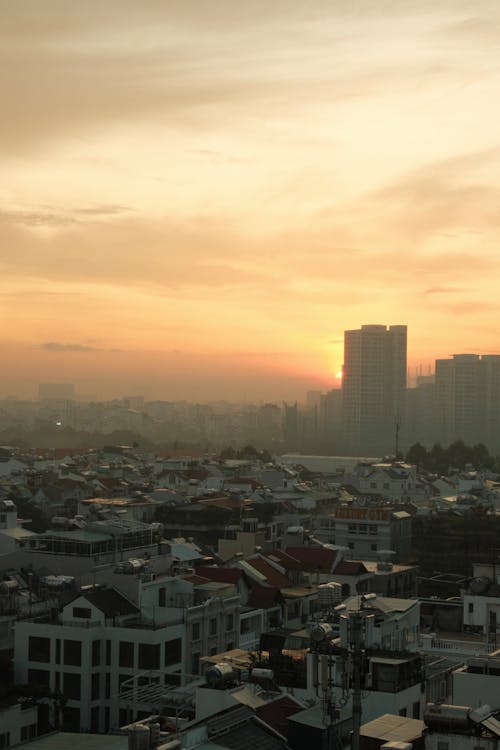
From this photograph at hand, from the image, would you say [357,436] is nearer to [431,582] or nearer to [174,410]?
[174,410]

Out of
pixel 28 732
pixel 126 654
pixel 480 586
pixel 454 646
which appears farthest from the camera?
pixel 480 586

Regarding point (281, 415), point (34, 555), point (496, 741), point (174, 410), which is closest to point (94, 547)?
point (34, 555)

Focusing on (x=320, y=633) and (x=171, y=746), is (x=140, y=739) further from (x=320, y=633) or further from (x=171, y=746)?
(x=320, y=633)

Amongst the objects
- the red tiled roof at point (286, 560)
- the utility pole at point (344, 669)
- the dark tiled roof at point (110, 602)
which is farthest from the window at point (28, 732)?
the red tiled roof at point (286, 560)

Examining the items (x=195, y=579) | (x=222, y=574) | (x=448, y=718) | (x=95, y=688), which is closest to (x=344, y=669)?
(x=448, y=718)

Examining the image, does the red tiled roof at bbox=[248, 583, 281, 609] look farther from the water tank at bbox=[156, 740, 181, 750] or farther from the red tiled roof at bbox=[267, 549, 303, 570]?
the water tank at bbox=[156, 740, 181, 750]

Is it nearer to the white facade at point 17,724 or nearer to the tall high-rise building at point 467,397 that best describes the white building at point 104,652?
the white facade at point 17,724
